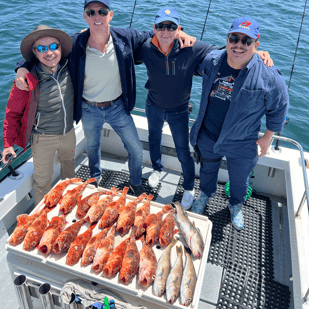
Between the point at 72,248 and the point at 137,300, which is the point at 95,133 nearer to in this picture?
the point at 72,248

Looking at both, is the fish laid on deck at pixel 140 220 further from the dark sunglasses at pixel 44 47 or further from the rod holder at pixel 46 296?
the dark sunglasses at pixel 44 47

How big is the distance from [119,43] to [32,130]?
4.29 ft

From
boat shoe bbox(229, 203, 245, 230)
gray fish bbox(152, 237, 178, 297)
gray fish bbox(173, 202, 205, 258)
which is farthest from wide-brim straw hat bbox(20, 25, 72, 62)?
boat shoe bbox(229, 203, 245, 230)

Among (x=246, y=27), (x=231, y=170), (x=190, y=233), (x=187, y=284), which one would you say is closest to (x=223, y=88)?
(x=246, y=27)

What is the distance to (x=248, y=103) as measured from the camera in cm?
250

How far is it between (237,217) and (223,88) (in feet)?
5.55

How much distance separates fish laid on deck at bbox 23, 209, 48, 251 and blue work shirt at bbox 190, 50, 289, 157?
181cm

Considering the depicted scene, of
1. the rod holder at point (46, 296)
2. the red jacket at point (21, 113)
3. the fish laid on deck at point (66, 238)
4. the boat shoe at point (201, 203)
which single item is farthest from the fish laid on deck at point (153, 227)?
the red jacket at point (21, 113)

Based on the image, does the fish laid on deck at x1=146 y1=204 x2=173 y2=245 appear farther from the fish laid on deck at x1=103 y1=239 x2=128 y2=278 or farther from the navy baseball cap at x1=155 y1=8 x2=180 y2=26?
the navy baseball cap at x1=155 y1=8 x2=180 y2=26

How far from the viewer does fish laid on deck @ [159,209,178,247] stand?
7.73 feet

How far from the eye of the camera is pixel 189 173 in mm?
3680

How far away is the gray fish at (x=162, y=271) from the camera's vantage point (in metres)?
2.03

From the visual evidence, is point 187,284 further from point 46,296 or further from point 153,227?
point 46,296

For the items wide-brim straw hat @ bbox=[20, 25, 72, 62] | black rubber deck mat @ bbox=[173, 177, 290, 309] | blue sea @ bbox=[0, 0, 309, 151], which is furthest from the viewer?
blue sea @ bbox=[0, 0, 309, 151]
